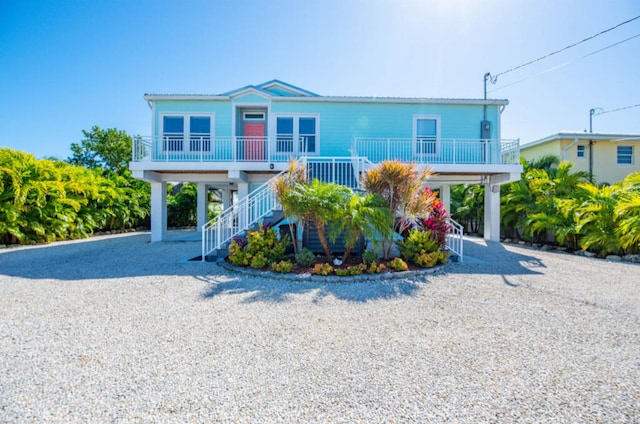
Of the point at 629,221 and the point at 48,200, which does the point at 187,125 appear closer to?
the point at 48,200

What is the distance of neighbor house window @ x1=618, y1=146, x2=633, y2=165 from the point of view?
1802cm

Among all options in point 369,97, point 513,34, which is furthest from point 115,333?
point 513,34

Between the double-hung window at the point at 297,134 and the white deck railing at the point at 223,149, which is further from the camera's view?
the double-hung window at the point at 297,134

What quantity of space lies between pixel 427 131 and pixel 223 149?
8.94 m

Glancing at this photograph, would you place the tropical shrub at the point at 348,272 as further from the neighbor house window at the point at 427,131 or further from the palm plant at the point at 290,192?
the neighbor house window at the point at 427,131

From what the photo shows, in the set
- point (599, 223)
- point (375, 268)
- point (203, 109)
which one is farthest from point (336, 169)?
point (599, 223)

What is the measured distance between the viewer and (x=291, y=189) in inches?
281

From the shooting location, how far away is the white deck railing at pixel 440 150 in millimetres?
11953

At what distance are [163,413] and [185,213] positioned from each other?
20728 millimetres

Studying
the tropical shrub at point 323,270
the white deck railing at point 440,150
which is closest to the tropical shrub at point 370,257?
the tropical shrub at point 323,270

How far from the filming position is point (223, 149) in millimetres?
12633

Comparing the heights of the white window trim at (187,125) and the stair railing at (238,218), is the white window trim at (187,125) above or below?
above

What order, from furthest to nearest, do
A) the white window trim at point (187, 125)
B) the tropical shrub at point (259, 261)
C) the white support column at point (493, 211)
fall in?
the white support column at point (493, 211), the white window trim at point (187, 125), the tropical shrub at point (259, 261)

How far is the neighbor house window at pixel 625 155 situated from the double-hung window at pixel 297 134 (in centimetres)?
1917
